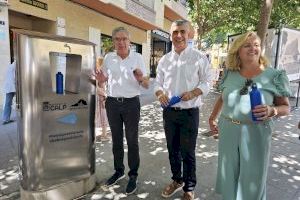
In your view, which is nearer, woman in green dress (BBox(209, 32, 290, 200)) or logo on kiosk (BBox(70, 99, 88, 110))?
woman in green dress (BBox(209, 32, 290, 200))

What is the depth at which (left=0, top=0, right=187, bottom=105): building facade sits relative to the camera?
795 centimetres

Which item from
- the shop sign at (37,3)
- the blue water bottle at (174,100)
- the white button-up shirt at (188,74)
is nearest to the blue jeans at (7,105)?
the shop sign at (37,3)

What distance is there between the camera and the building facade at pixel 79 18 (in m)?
7.95

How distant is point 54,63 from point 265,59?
7.12 ft

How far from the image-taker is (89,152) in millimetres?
3334

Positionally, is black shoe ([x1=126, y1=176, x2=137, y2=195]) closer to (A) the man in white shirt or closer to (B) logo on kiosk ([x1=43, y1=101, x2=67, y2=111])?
(B) logo on kiosk ([x1=43, y1=101, x2=67, y2=111])

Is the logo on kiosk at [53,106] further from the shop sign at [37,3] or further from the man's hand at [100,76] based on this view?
the shop sign at [37,3]

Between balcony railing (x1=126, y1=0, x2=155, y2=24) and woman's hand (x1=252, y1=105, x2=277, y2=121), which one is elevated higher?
balcony railing (x1=126, y1=0, x2=155, y2=24)

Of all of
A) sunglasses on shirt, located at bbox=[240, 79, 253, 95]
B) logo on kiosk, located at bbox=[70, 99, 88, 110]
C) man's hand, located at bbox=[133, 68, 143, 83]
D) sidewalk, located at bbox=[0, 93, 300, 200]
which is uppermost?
man's hand, located at bbox=[133, 68, 143, 83]

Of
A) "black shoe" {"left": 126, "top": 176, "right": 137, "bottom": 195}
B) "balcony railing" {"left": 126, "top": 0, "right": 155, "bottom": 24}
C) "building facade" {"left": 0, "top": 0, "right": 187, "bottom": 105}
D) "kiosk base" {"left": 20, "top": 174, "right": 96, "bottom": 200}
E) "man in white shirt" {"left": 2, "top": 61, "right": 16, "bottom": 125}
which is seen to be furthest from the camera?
"balcony railing" {"left": 126, "top": 0, "right": 155, "bottom": 24}

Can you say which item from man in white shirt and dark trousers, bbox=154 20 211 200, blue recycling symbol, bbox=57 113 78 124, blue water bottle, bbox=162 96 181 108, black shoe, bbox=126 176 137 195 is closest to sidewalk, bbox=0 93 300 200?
black shoe, bbox=126 176 137 195

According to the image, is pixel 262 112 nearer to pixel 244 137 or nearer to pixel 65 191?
pixel 244 137

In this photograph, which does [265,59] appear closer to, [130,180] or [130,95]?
[130,95]

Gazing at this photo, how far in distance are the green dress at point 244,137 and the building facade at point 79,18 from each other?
703cm
